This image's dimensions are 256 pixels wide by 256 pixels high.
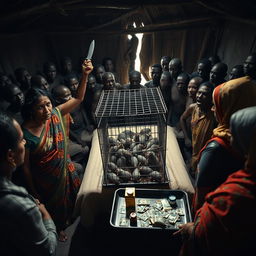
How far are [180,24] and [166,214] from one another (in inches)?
200

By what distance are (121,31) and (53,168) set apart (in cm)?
459

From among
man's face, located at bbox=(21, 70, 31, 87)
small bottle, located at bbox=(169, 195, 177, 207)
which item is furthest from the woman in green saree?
man's face, located at bbox=(21, 70, 31, 87)

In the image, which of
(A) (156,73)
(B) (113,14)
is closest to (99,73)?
(A) (156,73)

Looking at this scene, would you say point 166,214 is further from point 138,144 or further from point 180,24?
point 180,24

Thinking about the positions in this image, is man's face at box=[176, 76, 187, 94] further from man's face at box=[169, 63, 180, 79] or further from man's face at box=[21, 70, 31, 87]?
man's face at box=[21, 70, 31, 87]

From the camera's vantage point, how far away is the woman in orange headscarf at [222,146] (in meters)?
1.74

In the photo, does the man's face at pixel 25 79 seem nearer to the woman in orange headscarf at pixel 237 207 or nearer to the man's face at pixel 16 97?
the man's face at pixel 16 97

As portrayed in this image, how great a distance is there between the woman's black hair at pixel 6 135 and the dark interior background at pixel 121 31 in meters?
3.75

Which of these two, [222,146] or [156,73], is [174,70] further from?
[222,146]

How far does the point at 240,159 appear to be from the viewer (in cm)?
172

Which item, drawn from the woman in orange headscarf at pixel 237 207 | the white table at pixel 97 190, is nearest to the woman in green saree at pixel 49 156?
the white table at pixel 97 190

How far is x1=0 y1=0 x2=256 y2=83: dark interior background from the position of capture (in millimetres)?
4598

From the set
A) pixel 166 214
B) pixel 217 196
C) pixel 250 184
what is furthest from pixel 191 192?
pixel 250 184

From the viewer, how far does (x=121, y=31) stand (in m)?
5.98
